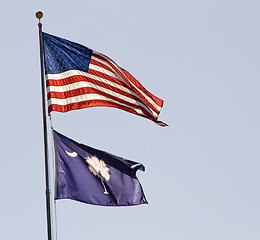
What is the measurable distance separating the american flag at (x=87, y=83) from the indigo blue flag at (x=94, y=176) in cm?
146

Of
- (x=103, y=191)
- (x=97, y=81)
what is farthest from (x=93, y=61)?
(x=103, y=191)

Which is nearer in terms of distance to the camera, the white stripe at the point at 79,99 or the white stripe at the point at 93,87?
the white stripe at the point at 79,99

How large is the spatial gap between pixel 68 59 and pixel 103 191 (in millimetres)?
4859

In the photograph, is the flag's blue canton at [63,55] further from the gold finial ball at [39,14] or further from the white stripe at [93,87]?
the gold finial ball at [39,14]

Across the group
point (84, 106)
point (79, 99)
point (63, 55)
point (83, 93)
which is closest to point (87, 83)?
point (83, 93)

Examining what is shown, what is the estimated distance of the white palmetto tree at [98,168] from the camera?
28859mm

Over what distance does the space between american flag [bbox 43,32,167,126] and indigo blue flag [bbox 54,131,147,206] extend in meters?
1.46

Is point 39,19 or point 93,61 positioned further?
point 93,61

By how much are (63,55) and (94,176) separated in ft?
14.6

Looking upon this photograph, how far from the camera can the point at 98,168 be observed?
95.3ft

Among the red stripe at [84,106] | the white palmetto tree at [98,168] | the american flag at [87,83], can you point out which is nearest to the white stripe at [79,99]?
the american flag at [87,83]

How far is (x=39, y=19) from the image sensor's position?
28172 mm

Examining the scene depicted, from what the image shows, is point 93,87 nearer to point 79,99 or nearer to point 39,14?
point 79,99

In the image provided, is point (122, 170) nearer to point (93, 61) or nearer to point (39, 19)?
point (93, 61)
